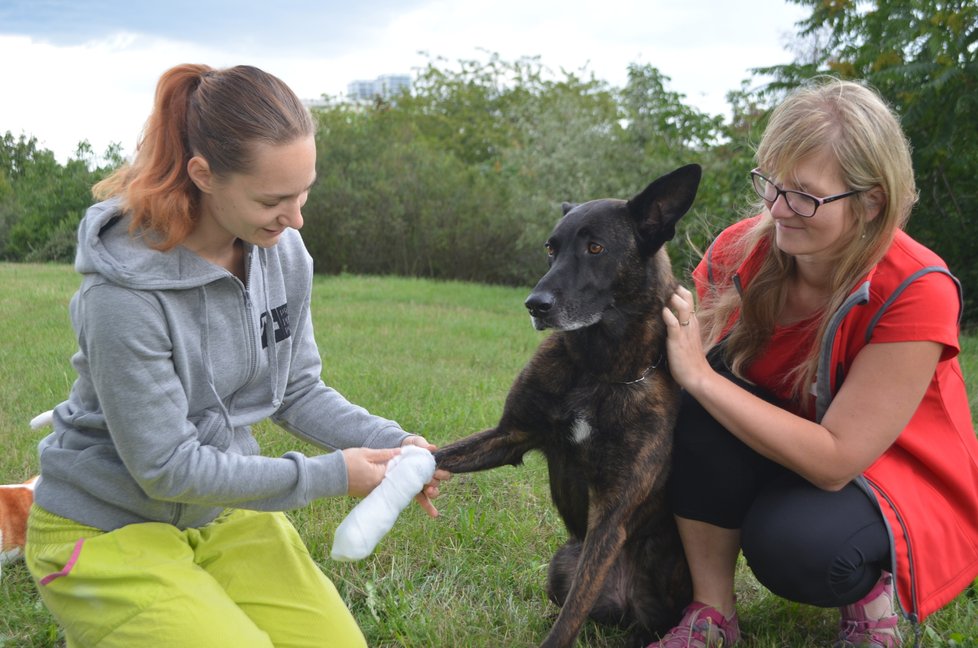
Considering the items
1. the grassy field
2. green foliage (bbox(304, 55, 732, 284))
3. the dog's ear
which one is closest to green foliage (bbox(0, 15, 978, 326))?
green foliage (bbox(304, 55, 732, 284))

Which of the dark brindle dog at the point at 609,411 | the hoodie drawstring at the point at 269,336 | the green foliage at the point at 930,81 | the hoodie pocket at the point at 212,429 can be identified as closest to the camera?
the hoodie pocket at the point at 212,429

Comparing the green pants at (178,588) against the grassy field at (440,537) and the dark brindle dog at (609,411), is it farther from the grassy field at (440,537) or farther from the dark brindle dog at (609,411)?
the dark brindle dog at (609,411)

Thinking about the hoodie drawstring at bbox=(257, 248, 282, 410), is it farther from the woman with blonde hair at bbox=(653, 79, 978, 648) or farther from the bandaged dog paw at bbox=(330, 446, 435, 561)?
the woman with blonde hair at bbox=(653, 79, 978, 648)

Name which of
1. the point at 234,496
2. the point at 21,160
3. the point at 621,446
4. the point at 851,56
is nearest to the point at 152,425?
the point at 234,496

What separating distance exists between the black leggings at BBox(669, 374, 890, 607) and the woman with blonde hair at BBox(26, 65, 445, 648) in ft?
3.03

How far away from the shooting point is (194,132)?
2.09 meters

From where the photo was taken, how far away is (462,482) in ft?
12.6

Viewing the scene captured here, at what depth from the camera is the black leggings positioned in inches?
95.0

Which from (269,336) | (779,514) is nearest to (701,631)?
(779,514)

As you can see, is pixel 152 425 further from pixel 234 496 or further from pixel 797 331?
pixel 797 331

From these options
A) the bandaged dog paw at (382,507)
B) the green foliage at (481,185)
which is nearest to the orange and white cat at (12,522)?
the bandaged dog paw at (382,507)

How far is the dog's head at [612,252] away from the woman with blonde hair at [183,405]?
0.70 m

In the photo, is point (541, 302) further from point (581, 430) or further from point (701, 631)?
point (701, 631)

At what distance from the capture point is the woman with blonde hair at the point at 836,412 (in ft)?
7.73
